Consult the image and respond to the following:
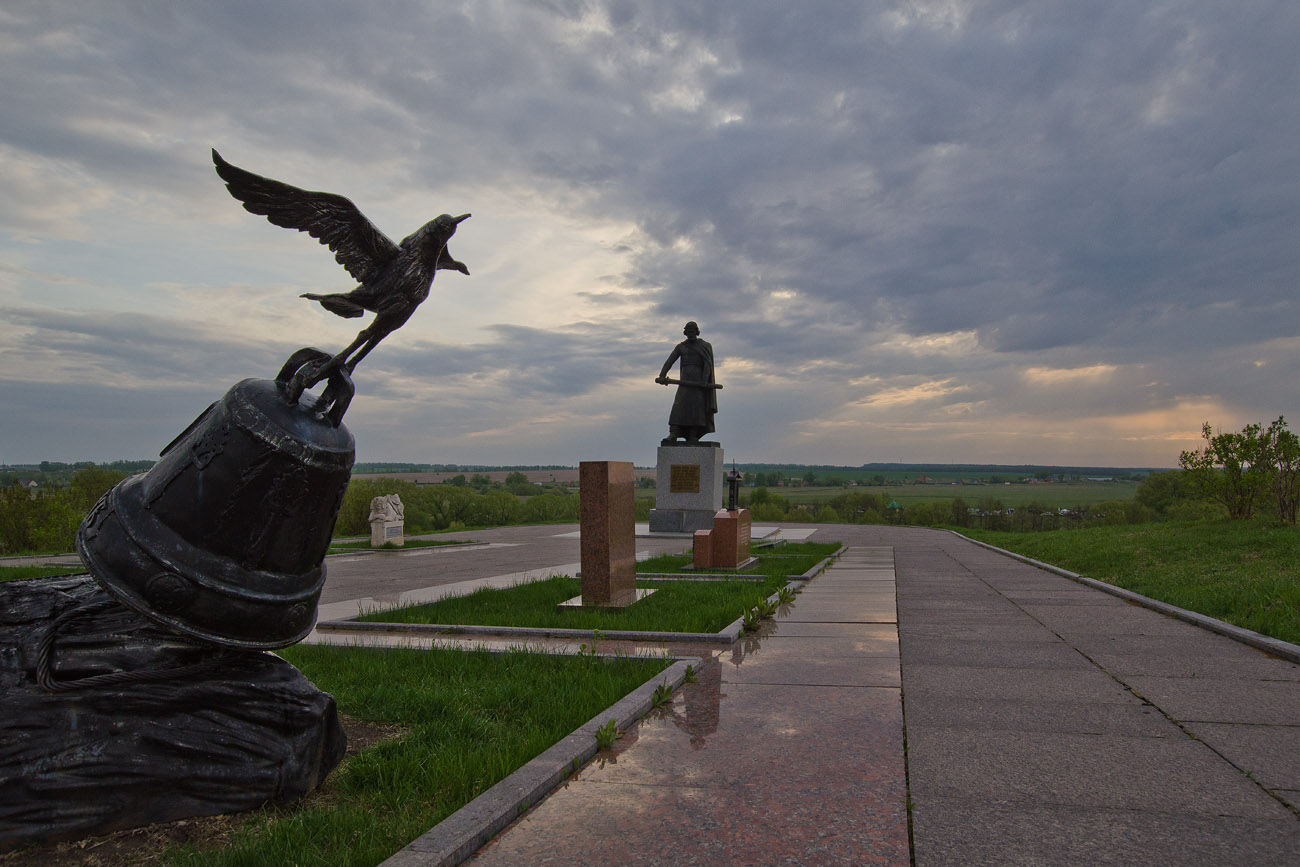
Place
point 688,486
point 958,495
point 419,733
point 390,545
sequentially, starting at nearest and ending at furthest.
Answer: point 419,733, point 390,545, point 688,486, point 958,495

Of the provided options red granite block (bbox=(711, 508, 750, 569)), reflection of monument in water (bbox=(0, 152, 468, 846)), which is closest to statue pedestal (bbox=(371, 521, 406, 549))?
red granite block (bbox=(711, 508, 750, 569))

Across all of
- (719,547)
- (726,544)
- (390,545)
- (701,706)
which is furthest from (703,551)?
(390,545)

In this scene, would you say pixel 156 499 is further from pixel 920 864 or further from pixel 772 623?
pixel 772 623

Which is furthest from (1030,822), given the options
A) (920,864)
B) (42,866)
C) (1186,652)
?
(1186,652)

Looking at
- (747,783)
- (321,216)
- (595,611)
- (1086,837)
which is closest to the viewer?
(1086,837)

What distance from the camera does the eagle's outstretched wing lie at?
309cm

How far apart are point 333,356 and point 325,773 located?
1755 millimetres

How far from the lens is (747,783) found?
130 inches

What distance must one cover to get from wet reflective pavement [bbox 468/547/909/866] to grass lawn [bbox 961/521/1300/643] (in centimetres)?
420

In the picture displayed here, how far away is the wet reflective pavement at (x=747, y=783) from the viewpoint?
2727 mm

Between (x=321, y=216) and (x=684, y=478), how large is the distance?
1716 cm

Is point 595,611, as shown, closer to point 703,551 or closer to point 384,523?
point 703,551

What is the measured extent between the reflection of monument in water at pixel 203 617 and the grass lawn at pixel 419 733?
0.30 m

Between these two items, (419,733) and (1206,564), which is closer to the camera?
(419,733)
